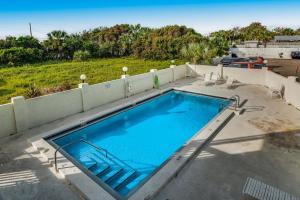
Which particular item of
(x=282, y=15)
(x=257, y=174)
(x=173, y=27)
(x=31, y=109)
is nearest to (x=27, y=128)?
(x=31, y=109)

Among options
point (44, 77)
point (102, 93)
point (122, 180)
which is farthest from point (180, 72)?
point (122, 180)

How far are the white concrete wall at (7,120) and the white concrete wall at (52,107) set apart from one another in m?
0.58

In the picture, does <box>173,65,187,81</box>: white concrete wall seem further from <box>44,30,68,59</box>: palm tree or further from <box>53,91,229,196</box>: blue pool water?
<box>44,30,68,59</box>: palm tree

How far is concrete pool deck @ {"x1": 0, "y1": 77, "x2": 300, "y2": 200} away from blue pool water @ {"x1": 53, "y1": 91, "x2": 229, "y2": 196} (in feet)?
3.96

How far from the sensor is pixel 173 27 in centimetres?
3959

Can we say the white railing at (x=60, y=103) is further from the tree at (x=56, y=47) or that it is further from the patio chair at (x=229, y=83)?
the tree at (x=56, y=47)

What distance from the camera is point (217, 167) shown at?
657 centimetres

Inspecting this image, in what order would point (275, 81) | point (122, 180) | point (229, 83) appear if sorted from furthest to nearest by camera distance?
point (229, 83) < point (275, 81) < point (122, 180)

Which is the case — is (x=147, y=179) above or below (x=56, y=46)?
below

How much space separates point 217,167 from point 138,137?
4.13m

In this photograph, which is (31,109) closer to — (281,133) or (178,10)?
(281,133)

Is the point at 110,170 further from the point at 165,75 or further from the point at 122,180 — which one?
the point at 165,75

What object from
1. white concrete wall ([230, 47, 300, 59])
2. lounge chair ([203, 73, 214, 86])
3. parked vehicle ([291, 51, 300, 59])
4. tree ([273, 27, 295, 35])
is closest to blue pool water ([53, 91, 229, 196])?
lounge chair ([203, 73, 214, 86])

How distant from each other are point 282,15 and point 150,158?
5023 cm
